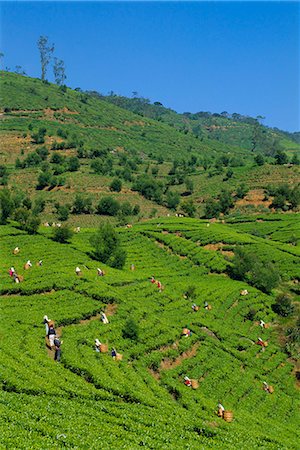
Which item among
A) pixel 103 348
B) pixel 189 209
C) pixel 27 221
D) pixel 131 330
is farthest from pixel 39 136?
pixel 103 348

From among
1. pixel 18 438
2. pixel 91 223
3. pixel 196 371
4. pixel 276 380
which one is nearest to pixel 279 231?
pixel 91 223

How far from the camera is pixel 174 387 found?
32.0 meters

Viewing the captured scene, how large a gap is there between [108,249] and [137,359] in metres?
26.8

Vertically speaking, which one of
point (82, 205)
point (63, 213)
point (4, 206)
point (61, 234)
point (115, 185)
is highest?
point (115, 185)

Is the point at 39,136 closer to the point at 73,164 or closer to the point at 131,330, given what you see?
the point at 73,164

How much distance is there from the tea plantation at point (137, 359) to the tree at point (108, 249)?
1.63m

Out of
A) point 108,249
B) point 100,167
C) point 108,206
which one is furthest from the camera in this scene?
point 100,167

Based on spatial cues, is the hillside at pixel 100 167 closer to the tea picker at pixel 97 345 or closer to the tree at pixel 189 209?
the tree at pixel 189 209

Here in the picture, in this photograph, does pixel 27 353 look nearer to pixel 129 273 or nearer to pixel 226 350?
pixel 226 350

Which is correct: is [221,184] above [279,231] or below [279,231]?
above

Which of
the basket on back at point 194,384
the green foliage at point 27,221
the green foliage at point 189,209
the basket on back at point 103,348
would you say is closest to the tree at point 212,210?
the green foliage at point 189,209

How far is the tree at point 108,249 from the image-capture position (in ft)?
194

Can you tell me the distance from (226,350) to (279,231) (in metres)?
54.3

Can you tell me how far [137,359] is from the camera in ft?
113
